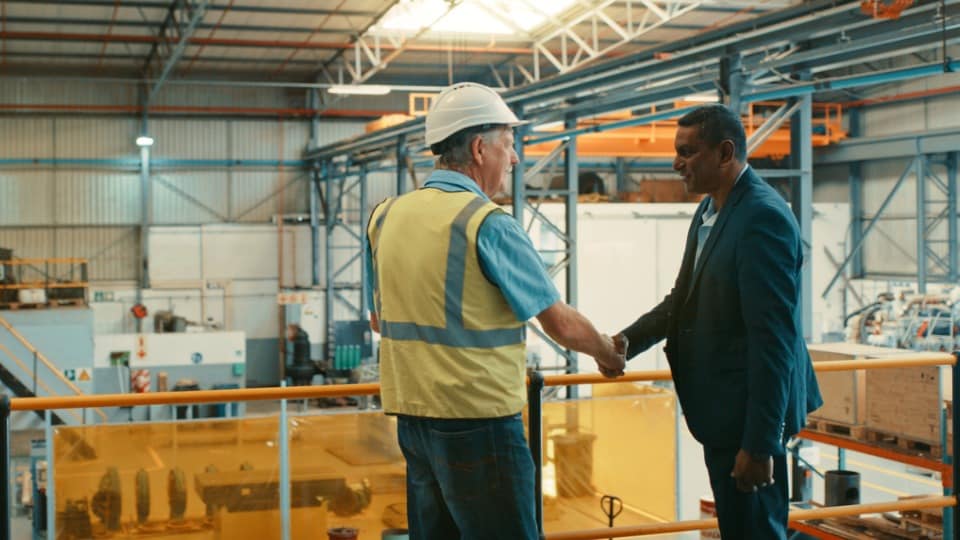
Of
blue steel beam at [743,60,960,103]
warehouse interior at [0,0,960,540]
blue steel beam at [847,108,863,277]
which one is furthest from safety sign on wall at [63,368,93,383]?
blue steel beam at [847,108,863,277]

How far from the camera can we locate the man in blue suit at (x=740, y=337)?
3053 millimetres

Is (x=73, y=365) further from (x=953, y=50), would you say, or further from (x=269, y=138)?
(x=953, y=50)

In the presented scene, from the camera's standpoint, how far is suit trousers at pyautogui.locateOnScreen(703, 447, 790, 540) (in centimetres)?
324

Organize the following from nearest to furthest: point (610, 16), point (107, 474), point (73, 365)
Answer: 1. point (107, 474)
2. point (73, 365)
3. point (610, 16)

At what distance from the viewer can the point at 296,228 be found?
29453mm

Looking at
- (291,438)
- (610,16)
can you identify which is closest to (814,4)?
(291,438)

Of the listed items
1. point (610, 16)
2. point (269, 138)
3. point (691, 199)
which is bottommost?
point (691, 199)

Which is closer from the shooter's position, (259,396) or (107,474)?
(259,396)

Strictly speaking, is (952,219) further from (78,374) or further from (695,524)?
(695,524)

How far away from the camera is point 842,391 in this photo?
26.2ft

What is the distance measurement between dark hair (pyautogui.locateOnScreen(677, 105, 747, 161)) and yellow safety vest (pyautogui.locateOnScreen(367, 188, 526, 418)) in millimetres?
833

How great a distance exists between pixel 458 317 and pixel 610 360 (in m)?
0.62

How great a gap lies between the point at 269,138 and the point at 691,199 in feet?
40.2

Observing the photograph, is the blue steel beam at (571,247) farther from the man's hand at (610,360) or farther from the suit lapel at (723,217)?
the suit lapel at (723,217)
